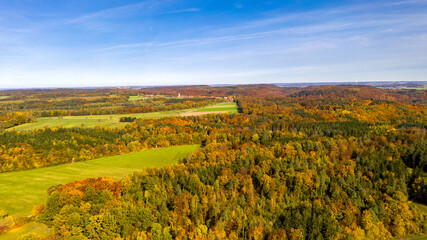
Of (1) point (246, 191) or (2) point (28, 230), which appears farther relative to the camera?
(1) point (246, 191)

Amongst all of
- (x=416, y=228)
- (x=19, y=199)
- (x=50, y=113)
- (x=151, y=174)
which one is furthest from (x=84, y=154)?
(x=50, y=113)

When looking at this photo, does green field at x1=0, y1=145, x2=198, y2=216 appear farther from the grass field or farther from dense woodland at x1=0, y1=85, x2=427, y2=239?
the grass field

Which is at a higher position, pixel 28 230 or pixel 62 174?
pixel 62 174

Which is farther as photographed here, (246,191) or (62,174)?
(62,174)

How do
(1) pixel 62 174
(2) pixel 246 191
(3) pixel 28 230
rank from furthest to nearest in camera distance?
(1) pixel 62 174 < (2) pixel 246 191 < (3) pixel 28 230

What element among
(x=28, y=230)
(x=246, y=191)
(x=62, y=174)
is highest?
(x=246, y=191)

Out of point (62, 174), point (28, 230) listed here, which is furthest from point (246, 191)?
point (62, 174)

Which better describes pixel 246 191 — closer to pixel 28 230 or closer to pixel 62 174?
pixel 28 230

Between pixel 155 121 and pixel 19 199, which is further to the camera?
pixel 155 121

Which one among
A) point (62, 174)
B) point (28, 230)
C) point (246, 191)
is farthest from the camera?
point (62, 174)

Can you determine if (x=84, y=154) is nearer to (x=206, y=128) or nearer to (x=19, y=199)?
(x=19, y=199)
